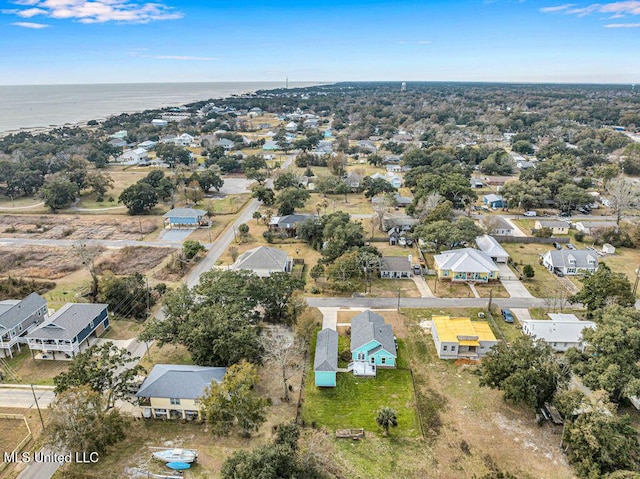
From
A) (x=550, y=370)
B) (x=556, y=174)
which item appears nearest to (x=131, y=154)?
(x=556, y=174)

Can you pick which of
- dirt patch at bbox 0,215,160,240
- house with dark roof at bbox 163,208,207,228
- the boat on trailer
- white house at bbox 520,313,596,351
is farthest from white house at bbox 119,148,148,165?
white house at bbox 520,313,596,351

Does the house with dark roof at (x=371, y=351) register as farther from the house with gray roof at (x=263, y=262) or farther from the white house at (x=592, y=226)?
the white house at (x=592, y=226)

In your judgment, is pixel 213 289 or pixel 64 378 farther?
pixel 213 289

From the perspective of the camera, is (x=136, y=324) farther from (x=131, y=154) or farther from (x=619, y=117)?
(x=619, y=117)

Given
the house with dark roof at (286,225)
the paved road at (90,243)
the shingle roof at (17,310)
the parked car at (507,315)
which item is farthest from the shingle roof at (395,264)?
the shingle roof at (17,310)

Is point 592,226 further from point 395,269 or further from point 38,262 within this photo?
point 38,262

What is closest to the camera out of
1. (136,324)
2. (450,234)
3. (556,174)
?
(136,324)
